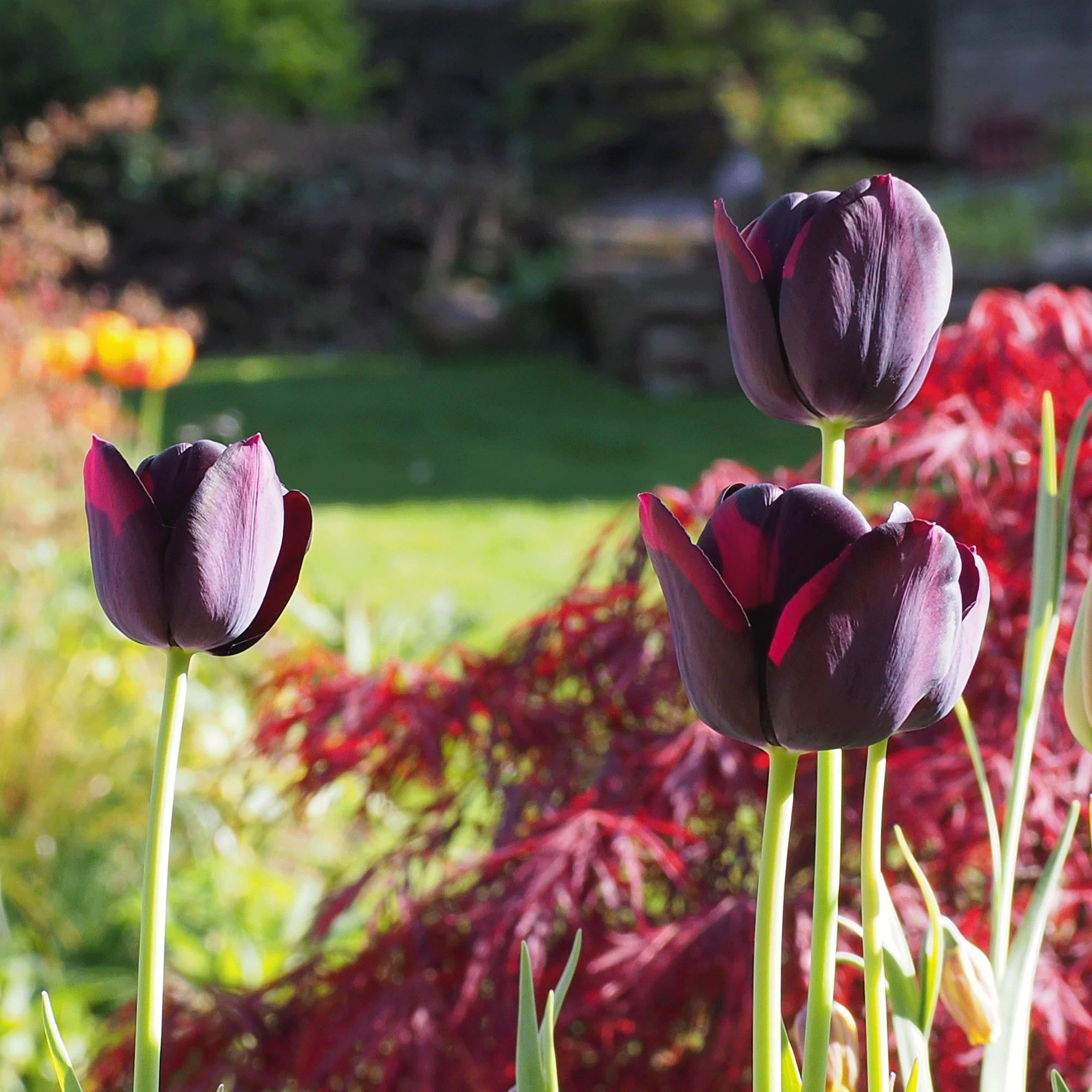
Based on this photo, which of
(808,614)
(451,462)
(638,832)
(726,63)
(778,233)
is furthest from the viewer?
(726,63)

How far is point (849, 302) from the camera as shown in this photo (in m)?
0.52

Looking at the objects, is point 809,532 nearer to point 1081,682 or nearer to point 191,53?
point 1081,682

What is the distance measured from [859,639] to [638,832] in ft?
2.30

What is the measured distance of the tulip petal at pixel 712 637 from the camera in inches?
17.6

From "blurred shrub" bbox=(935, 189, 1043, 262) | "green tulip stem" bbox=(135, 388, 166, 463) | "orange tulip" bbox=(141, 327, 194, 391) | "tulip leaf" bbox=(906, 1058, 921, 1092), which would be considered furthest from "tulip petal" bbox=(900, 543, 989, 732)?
"blurred shrub" bbox=(935, 189, 1043, 262)

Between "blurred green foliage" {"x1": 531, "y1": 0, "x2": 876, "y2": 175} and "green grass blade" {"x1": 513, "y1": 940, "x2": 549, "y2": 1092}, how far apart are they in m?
9.53

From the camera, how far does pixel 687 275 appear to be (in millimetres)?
7844

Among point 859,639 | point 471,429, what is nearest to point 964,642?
point 859,639

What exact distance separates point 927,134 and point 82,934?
11.3 metres

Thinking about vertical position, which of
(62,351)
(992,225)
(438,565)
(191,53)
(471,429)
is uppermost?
(191,53)

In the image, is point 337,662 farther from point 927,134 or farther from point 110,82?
point 927,134

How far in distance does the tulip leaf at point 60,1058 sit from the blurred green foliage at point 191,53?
34.9 feet

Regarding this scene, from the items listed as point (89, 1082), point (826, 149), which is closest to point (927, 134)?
point (826, 149)

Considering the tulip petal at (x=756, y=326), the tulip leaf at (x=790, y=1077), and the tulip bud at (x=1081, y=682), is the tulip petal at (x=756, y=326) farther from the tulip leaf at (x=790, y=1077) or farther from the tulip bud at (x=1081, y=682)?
the tulip leaf at (x=790, y=1077)
